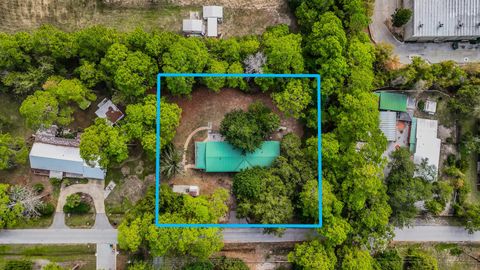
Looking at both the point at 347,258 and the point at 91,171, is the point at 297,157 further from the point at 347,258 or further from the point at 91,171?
the point at 91,171

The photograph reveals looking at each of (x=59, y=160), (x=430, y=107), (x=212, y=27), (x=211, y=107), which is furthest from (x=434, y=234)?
(x=59, y=160)

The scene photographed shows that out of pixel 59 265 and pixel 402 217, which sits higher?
pixel 402 217

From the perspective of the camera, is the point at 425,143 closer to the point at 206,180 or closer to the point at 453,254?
the point at 453,254

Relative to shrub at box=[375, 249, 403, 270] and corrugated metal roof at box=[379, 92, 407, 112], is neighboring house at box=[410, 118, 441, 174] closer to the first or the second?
corrugated metal roof at box=[379, 92, 407, 112]

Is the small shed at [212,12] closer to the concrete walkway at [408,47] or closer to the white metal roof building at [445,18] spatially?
the concrete walkway at [408,47]

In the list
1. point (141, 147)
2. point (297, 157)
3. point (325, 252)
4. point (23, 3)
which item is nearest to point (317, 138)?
point (297, 157)

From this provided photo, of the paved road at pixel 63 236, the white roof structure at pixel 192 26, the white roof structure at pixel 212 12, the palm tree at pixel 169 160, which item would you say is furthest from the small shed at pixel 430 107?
the paved road at pixel 63 236
